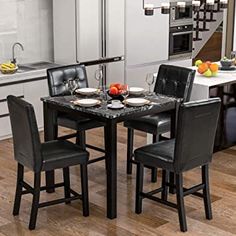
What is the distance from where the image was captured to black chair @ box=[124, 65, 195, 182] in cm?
552

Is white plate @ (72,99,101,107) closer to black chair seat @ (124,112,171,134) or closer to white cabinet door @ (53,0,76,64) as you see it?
black chair seat @ (124,112,171,134)

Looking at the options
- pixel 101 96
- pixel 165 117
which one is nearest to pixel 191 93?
pixel 165 117

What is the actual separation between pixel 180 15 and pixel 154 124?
11.9ft

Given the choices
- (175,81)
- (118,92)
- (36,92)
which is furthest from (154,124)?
(36,92)

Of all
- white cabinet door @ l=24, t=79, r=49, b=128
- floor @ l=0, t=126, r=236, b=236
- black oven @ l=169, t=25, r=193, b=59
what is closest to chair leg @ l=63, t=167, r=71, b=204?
floor @ l=0, t=126, r=236, b=236

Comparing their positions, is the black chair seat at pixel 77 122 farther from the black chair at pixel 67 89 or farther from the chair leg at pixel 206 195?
the chair leg at pixel 206 195

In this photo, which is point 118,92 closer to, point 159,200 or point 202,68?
point 159,200

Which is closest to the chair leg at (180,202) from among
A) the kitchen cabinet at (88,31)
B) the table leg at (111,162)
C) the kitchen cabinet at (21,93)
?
the table leg at (111,162)

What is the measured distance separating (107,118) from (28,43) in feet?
11.0

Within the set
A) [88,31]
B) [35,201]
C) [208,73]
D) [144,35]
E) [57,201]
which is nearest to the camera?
[35,201]

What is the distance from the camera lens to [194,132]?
452cm

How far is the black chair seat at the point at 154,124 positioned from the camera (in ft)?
18.0

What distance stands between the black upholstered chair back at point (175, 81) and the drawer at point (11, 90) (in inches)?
72.1

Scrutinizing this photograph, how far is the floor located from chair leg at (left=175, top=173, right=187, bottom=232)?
63 millimetres
